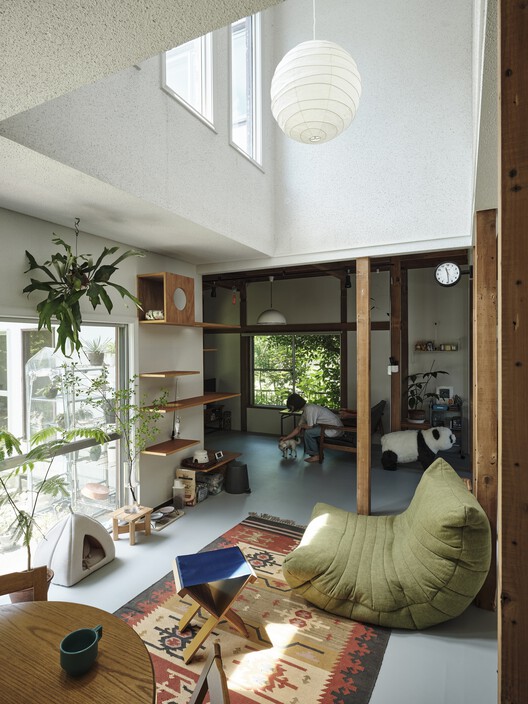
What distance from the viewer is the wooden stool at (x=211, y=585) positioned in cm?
231

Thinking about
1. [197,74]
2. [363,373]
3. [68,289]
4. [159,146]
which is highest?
[197,74]

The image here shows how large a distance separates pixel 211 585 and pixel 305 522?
5.23ft

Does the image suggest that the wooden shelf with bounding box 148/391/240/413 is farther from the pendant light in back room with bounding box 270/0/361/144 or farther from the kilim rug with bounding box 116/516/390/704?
the pendant light in back room with bounding box 270/0/361/144

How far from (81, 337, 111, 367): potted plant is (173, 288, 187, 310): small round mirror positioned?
771 mm

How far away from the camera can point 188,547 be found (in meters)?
3.50

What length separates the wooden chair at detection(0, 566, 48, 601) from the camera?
1.68 m

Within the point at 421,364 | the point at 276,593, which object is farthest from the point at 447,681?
the point at 421,364

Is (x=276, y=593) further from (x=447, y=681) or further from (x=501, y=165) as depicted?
(x=501, y=165)

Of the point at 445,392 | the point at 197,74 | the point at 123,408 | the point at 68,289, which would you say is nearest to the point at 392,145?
the point at 197,74

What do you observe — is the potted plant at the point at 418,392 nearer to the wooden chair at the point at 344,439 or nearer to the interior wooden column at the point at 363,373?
the wooden chair at the point at 344,439

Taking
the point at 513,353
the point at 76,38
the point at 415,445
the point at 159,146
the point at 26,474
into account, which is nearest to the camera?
the point at 513,353

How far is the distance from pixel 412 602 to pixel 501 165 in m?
2.48

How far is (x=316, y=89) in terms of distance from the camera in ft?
6.48

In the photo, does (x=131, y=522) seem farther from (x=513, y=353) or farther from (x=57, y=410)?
(x=513, y=353)
